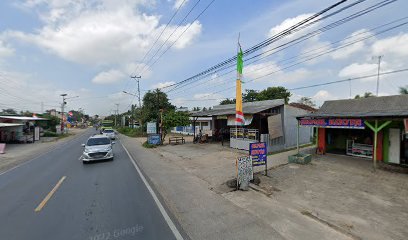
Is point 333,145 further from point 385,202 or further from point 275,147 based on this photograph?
point 385,202

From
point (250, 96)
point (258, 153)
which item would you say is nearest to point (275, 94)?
point (250, 96)

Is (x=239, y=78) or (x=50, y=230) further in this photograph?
(x=239, y=78)

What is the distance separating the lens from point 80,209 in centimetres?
606

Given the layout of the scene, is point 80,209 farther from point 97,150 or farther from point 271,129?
point 271,129

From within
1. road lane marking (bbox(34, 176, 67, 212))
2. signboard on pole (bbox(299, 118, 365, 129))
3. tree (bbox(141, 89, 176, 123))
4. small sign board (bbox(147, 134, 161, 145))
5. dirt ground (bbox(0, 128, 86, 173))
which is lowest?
dirt ground (bbox(0, 128, 86, 173))

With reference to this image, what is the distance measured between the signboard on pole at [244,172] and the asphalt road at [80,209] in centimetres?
335

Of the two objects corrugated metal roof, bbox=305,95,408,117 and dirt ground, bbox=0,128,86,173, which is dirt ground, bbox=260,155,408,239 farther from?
dirt ground, bbox=0,128,86,173

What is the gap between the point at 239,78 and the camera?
38.6ft

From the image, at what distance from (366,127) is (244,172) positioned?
10.2 m

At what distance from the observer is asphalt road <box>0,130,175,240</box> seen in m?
4.80

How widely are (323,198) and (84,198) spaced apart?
26.1ft

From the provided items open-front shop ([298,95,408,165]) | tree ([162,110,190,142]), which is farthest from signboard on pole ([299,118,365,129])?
tree ([162,110,190,142])

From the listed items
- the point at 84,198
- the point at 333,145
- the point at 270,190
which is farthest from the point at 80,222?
the point at 333,145

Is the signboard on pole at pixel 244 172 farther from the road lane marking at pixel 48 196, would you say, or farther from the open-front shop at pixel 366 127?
the open-front shop at pixel 366 127
